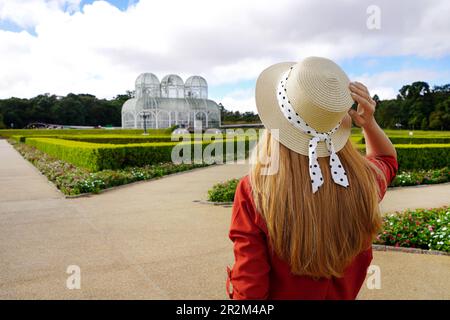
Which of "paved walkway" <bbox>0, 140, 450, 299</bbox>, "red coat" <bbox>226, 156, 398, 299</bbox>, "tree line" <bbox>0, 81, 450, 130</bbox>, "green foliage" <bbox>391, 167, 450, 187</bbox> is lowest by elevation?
"paved walkway" <bbox>0, 140, 450, 299</bbox>

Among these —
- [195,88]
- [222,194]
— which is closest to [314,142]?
[222,194]

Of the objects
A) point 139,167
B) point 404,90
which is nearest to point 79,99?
point 404,90

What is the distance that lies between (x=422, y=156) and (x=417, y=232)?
790cm

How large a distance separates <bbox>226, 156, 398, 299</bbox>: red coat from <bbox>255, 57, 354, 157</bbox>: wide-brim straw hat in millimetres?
199

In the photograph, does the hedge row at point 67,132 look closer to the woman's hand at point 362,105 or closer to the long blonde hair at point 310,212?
the woman's hand at point 362,105

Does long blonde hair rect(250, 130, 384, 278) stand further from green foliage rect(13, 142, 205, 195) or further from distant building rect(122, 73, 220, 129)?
distant building rect(122, 73, 220, 129)

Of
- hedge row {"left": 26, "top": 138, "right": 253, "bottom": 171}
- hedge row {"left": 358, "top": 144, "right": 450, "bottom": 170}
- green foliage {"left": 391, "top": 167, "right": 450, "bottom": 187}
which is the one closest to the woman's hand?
green foliage {"left": 391, "top": 167, "right": 450, "bottom": 187}

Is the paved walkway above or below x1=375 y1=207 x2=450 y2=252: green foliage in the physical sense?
below

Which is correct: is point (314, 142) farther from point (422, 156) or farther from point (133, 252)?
point (422, 156)

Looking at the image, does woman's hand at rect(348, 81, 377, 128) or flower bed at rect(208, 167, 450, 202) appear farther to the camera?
A: flower bed at rect(208, 167, 450, 202)

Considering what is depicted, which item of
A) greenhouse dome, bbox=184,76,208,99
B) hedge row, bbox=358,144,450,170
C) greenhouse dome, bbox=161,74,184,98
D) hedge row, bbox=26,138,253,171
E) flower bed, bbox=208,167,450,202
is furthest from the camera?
greenhouse dome, bbox=184,76,208,99

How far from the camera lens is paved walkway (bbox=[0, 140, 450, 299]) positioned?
352 centimetres

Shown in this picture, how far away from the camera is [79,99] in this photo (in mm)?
63750
